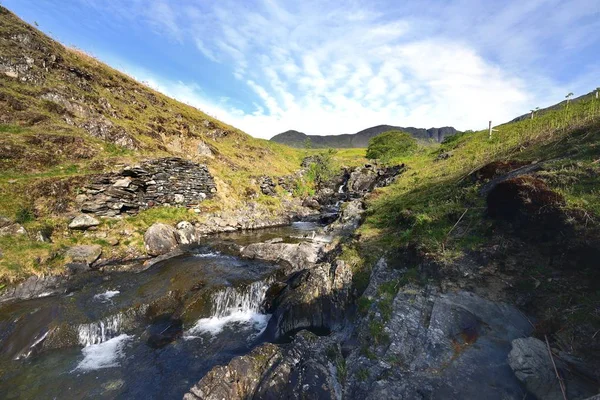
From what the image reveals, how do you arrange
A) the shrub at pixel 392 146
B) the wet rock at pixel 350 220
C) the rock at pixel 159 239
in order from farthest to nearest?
the shrub at pixel 392 146 → the wet rock at pixel 350 220 → the rock at pixel 159 239

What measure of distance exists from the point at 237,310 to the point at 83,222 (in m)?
Result: 16.2

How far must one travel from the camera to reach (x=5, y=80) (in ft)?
101

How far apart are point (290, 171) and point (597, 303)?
62.8m

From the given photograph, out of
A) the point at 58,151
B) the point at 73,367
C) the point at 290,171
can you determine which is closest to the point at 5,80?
the point at 58,151

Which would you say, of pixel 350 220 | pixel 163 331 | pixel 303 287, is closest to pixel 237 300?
pixel 163 331

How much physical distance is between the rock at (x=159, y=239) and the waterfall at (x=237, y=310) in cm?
1018

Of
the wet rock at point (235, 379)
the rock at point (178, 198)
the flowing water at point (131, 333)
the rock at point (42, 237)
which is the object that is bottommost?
the flowing water at point (131, 333)

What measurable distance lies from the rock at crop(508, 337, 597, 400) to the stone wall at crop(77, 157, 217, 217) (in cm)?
2913

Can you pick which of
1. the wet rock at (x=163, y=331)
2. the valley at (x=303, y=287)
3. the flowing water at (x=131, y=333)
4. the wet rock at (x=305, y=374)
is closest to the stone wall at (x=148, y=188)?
the valley at (x=303, y=287)

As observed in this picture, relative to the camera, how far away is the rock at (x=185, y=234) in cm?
2475

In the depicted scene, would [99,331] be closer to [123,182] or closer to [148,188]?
[123,182]

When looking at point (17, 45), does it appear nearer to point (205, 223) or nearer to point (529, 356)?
point (205, 223)

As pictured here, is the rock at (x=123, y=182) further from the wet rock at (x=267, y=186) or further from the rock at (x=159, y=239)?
the wet rock at (x=267, y=186)

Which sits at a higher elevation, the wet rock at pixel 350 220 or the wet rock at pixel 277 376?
the wet rock at pixel 350 220
